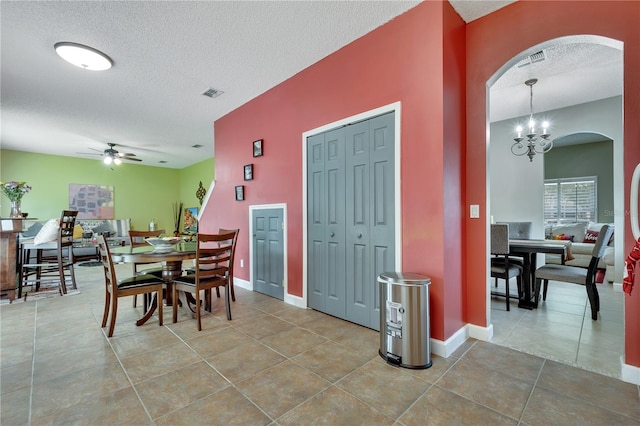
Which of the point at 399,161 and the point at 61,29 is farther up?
the point at 61,29

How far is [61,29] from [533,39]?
4.09 metres

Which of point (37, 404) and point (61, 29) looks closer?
point (37, 404)

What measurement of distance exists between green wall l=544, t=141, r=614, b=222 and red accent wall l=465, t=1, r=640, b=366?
272 inches

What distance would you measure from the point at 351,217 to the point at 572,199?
8043 mm

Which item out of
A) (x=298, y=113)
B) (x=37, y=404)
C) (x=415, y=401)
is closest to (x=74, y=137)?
(x=298, y=113)

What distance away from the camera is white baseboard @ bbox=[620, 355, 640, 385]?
5.87ft

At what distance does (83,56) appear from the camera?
2.96 meters

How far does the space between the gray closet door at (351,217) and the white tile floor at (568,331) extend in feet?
4.04

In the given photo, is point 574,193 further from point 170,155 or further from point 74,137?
point 74,137

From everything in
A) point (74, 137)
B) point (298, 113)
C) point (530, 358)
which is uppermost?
point (74, 137)

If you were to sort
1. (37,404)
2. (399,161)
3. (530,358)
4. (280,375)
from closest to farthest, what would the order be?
(37,404) → (280,375) → (530,358) → (399,161)

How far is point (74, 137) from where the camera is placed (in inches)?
240

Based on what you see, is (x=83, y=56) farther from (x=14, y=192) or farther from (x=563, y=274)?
(x=563, y=274)

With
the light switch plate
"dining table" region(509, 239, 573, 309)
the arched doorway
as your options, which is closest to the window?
the arched doorway
